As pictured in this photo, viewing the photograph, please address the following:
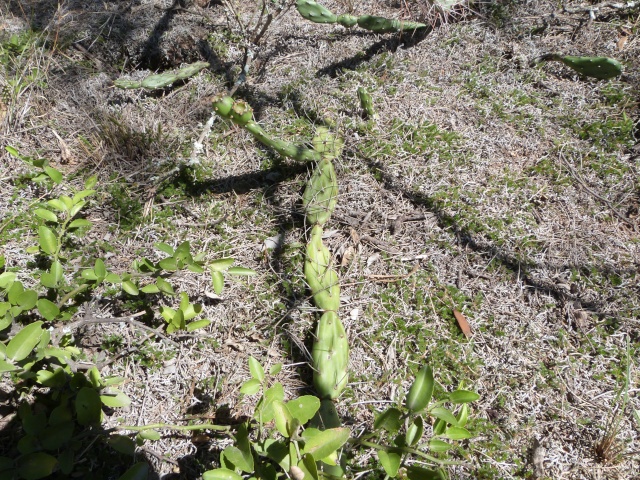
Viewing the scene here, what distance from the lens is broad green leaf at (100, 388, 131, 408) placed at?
1422mm

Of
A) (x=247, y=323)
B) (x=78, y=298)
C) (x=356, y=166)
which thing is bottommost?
(x=247, y=323)

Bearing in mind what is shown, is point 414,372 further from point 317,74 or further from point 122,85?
point 122,85

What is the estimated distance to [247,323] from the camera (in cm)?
190

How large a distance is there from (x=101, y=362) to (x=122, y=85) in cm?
146

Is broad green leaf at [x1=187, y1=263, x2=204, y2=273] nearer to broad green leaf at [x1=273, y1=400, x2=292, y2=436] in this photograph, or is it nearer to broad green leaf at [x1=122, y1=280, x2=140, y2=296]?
broad green leaf at [x1=122, y1=280, x2=140, y2=296]

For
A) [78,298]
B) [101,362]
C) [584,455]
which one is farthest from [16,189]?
[584,455]

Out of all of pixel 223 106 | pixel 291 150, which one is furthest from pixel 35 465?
pixel 291 150

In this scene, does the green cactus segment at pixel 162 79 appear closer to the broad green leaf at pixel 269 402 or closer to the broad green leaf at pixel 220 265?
the broad green leaf at pixel 220 265

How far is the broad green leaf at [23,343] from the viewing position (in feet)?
4.28

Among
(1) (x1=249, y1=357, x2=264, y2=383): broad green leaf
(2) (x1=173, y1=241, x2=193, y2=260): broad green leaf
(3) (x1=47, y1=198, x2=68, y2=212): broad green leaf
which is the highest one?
(3) (x1=47, y1=198, x2=68, y2=212): broad green leaf

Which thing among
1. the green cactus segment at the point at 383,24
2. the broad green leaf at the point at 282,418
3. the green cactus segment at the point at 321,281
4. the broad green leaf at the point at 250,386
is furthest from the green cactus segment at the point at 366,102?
the broad green leaf at the point at 282,418

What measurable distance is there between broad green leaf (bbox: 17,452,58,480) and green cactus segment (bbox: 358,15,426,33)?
2526 millimetres

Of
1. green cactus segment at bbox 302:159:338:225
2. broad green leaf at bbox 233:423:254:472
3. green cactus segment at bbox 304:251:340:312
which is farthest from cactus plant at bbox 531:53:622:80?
broad green leaf at bbox 233:423:254:472

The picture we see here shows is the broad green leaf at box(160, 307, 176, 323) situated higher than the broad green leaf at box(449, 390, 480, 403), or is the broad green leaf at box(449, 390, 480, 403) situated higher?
the broad green leaf at box(449, 390, 480, 403)
